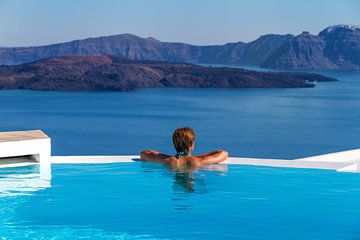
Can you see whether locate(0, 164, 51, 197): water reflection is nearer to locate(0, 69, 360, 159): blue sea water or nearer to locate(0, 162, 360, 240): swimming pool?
locate(0, 162, 360, 240): swimming pool

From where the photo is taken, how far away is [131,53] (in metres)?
139

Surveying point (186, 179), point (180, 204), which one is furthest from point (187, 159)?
point (180, 204)

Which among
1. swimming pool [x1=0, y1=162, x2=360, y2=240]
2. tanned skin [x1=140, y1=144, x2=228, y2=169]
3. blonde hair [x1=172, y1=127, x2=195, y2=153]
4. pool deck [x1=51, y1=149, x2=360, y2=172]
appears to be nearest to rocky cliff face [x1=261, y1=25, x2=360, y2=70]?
pool deck [x1=51, y1=149, x2=360, y2=172]

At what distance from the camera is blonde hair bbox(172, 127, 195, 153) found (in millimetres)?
4422

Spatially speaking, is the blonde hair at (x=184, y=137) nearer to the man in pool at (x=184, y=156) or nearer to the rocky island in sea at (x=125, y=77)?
the man in pool at (x=184, y=156)

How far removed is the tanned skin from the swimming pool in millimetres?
67

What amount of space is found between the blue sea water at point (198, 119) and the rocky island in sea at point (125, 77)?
17.7 feet

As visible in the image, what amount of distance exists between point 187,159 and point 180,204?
0.73 m

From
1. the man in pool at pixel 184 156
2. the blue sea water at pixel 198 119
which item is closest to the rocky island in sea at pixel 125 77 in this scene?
→ the blue sea water at pixel 198 119

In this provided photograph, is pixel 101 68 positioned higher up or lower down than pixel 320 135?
higher up

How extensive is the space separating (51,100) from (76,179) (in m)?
72.7

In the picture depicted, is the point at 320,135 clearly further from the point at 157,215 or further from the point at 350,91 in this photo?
the point at 157,215

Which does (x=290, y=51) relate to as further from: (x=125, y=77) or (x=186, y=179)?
(x=186, y=179)

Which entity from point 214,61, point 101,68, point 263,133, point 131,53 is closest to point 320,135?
point 263,133
